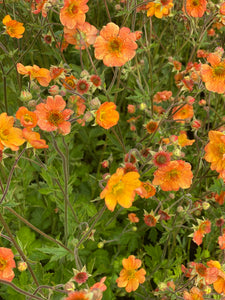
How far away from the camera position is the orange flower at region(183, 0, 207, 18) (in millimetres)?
2262

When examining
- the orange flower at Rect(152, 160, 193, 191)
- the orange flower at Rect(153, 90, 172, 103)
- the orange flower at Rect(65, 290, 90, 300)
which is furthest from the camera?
the orange flower at Rect(153, 90, 172, 103)

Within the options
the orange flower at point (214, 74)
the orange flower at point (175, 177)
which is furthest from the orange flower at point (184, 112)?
the orange flower at point (175, 177)

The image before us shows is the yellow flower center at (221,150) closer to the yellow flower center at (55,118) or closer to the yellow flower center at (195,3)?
the yellow flower center at (55,118)

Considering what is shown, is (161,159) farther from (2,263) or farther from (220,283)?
(2,263)

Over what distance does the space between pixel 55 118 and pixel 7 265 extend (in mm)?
773

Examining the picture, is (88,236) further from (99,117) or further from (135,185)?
(99,117)

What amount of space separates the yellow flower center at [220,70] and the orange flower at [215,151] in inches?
18.3

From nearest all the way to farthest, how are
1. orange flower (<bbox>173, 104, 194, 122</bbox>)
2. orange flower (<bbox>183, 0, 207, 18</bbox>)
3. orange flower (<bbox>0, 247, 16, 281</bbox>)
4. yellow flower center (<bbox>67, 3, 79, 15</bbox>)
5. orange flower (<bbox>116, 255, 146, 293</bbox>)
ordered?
orange flower (<bbox>0, 247, 16, 281</bbox>) → yellow flower center (<bbox>67, 3, 79, 15</bbox>) → orange flower (<bbox>116, 255, 146, 293</bbox>) → orange flower (<bbox>183, 0, 207, 18</bbox>) → orange flower (<bbox>173, 104, 194, 122</bbox>)

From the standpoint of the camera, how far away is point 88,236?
6.19 feet

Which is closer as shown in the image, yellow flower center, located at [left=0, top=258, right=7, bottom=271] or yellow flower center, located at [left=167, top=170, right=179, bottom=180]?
yellow flower center, located at [left=0, top=258, right=7, bottom=271]

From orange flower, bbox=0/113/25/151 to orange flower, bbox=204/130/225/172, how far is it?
103 centimetres

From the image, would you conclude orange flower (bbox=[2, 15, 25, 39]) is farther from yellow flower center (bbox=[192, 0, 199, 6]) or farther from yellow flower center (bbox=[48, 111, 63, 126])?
yellow flower center (bbox=[192, 0, 199, 6])

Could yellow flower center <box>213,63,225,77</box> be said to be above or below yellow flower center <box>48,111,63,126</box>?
above

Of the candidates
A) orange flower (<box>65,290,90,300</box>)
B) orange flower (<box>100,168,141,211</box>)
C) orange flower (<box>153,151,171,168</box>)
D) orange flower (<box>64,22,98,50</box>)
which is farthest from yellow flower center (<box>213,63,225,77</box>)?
orange flower (<box>65,290,90,300</box>)
